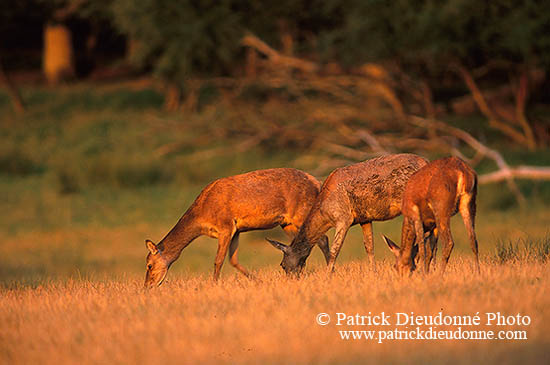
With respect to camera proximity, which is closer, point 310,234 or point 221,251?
point 310,234

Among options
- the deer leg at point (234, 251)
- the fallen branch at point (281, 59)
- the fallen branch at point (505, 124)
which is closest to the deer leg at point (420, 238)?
the deer leg at point (234, 251)

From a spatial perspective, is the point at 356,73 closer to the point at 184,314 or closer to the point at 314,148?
the point at 314,148

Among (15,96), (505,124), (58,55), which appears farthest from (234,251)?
(58,55)

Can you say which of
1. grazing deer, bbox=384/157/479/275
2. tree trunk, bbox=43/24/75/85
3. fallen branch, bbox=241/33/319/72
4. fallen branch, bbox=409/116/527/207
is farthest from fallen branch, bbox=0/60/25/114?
grazing deer, bbox=384/157/479/275

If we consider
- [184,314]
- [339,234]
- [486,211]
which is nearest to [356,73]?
[486,211]

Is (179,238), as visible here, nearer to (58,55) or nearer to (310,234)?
(310,234)

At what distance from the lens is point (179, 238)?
11469 mm

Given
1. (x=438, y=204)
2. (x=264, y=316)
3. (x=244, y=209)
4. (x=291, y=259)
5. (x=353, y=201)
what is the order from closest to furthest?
(x=264, y=316) < (x=438, y=204) < (x=353, y=201) < (x=291, y=259) < (x=244, y=209)

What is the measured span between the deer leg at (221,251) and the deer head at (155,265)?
0.65 m

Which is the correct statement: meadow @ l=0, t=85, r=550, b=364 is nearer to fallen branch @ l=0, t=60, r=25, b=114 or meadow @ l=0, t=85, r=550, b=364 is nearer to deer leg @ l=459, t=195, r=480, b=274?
deer leg @ l=459, t=195, r=480, b=274

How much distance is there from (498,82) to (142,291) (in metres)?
30.6

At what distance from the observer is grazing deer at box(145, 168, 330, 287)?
37.3 feet

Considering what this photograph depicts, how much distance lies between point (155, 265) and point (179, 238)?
1.75 feet

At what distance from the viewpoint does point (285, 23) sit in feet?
116
